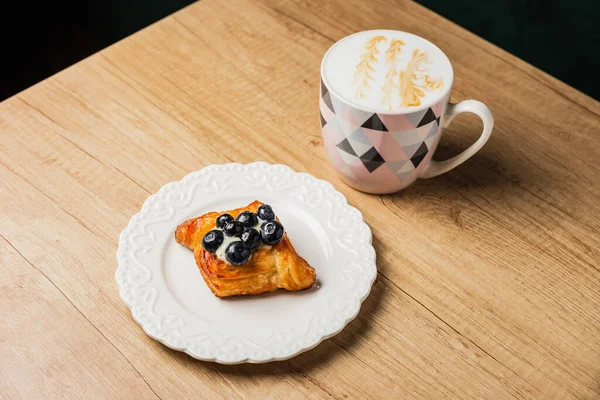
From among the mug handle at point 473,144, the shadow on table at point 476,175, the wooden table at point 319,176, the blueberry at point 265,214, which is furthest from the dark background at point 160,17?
the blueberry at point 265,214

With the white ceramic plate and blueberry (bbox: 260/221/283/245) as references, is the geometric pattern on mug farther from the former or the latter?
blueberry (bbox: 260/221/283/245)

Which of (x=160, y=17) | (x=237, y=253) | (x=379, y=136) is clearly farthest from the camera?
(x=160, y=17)

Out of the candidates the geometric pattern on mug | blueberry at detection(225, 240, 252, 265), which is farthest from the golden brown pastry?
the geometric pattern on mug

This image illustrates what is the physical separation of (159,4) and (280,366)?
1.68 meters

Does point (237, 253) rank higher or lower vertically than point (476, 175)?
higher

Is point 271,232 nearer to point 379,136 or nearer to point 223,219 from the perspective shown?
point 223,219

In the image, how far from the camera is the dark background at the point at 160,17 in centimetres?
→ 170

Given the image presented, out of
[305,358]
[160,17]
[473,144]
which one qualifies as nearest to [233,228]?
[305,358]

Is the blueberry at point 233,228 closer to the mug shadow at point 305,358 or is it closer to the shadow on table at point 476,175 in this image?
the mug shadow at point 305,358

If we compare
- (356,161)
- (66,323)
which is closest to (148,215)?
(66,323)

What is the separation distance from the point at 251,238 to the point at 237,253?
0.08 feet

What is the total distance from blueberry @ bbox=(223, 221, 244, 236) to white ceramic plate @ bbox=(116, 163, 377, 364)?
7 cm

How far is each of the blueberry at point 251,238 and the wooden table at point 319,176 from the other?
0.14m

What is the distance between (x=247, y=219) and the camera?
2.70ft
